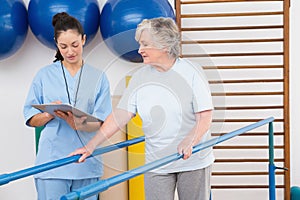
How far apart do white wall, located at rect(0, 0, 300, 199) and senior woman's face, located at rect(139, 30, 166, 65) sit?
1.76 m

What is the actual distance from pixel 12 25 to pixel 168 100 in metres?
1.56

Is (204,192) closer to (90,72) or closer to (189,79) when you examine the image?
(189,79)

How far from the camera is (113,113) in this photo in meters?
1.79

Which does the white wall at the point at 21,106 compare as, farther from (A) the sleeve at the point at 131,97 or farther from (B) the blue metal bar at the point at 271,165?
(A) the sleeve at the point at 131,97

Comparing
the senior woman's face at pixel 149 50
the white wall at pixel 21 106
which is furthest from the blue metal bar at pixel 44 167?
the white wall at pixel 21 106

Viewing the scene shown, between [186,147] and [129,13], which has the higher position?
[129,13]

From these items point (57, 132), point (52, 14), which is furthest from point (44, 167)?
point (52, 14)

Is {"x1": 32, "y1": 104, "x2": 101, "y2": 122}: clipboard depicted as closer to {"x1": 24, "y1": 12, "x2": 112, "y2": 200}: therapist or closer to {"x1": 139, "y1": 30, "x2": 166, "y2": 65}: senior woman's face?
{"x1": 24, "y1": 12, "x2": 112, "y2": 200}: therapist

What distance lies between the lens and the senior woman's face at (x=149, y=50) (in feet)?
5.04

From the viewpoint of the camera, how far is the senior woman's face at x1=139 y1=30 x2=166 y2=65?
154 centimetres

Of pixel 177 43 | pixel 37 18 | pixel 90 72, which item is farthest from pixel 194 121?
pixel 37 18

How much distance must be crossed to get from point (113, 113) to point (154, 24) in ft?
1.30

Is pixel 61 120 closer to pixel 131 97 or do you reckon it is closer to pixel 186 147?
pixel 131 97

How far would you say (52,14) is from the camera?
275cm
